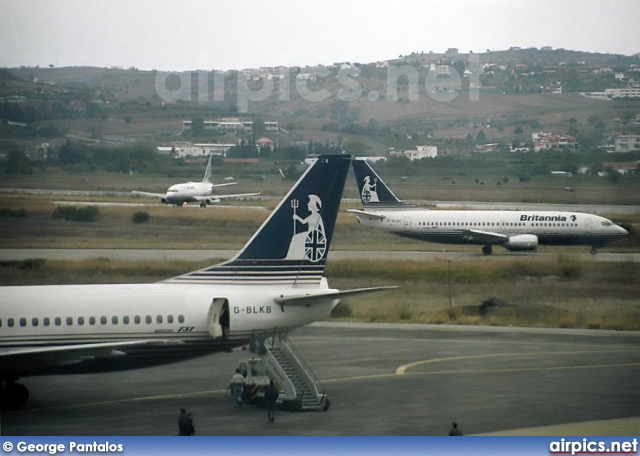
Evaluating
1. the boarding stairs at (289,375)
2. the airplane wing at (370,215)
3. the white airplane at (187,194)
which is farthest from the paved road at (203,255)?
the boarding stairs at (289,375)

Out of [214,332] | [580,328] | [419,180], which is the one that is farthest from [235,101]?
[214,332]

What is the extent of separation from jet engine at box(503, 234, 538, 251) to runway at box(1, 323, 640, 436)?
2802 cm

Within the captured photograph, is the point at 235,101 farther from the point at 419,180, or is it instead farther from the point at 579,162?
the point at 579,162

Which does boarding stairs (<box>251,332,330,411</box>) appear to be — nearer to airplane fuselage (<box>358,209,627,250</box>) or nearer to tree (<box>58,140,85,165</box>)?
tree (<box>58,140,85,165</box>)

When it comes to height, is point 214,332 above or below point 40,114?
below

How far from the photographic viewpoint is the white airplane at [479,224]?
6594 centimetres

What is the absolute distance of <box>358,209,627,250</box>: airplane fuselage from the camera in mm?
65812

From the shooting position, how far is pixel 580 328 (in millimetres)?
40844

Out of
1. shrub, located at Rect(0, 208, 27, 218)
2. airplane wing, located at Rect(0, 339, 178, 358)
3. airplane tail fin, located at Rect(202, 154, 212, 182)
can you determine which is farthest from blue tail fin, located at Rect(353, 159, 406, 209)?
airplane wing, located at Rect(0, 339, 178, 358)

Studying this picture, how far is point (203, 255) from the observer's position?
54.6 meters

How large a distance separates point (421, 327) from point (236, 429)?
18785 mm

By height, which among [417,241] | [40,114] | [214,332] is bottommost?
[417,241]

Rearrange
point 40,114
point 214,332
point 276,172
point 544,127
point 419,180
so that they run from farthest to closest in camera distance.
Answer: point 544,127 < point 419,180 < point 276,172 < point 40,114 < point 214,332

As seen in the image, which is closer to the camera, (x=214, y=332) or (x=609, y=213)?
(x=214, y=332)
